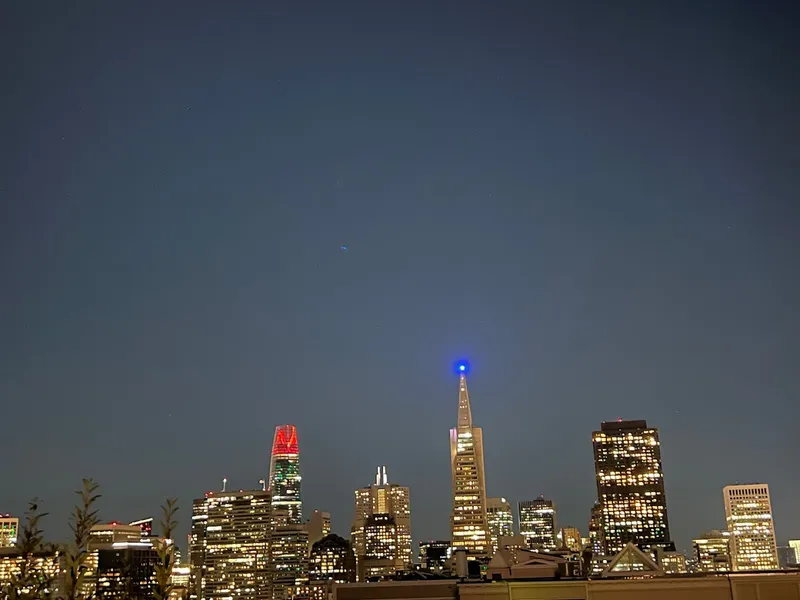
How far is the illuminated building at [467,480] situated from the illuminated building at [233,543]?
37.2 meters

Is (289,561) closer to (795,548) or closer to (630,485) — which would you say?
(630,485)

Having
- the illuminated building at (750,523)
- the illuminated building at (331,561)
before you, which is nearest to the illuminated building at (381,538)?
the illuminated building at (331,561)

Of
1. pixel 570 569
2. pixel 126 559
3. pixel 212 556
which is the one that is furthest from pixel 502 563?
pixel 212 556

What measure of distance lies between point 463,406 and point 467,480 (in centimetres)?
1584

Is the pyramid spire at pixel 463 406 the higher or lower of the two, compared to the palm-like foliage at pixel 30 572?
higher


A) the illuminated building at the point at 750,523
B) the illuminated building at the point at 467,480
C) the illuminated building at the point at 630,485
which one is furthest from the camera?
the illuminated building at the point at 467,480

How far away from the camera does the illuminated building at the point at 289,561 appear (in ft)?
455

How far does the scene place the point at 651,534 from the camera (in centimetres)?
13312

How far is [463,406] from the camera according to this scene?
166125mm

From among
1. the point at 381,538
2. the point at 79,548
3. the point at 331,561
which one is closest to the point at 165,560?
the point at 79,548

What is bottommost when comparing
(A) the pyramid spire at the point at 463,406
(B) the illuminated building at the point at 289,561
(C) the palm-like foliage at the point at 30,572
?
(B) the illuminated building at the point at 289,561

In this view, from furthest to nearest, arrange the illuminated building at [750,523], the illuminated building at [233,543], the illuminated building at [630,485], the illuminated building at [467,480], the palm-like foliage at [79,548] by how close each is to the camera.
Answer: the illuminated building at [467,480]
the illuminated building at [233,543]
the illuminated building at [630,485]
the illuminated building at [750,523]
the palm-like foliage at [79,548]

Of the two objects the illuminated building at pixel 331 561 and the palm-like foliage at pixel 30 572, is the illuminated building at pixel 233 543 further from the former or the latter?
the palm-like foliage at pixel 30 572

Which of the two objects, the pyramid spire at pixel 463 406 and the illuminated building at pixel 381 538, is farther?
the pyramid spire at pixel 463 406
